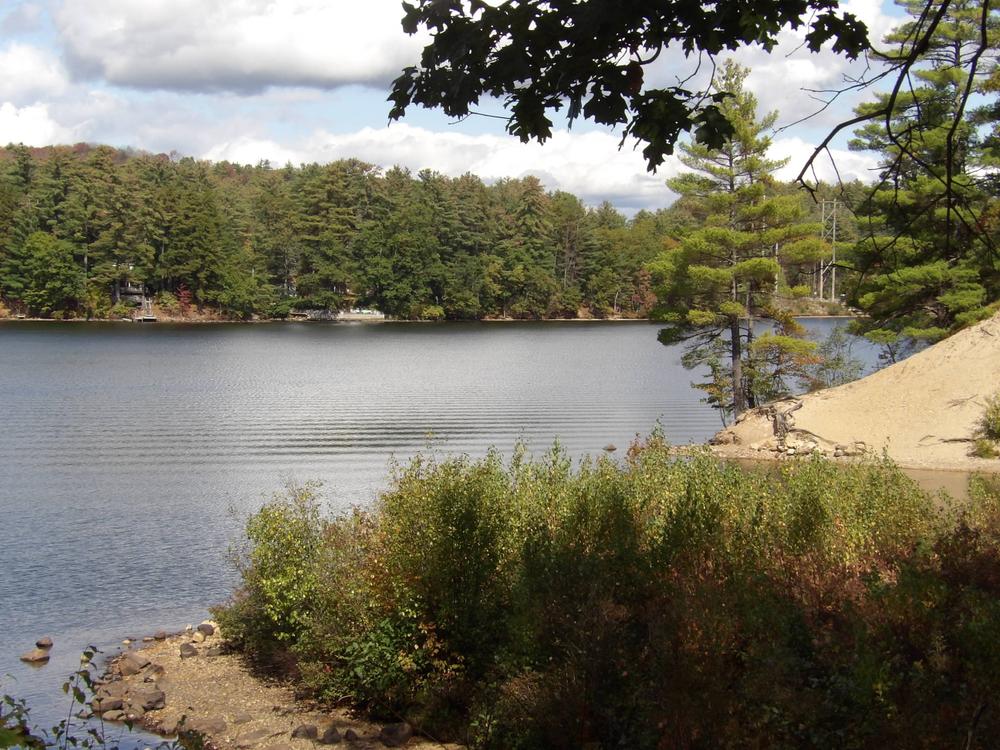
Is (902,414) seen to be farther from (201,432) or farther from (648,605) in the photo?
(648,605)

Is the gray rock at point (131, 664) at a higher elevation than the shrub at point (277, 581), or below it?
below

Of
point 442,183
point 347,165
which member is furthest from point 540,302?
point 347,165

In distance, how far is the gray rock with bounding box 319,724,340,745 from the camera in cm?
1051

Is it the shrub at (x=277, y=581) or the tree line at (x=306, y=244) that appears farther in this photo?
the tree line at (x=306, y=244)

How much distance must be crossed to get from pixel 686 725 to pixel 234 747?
590 centimetres

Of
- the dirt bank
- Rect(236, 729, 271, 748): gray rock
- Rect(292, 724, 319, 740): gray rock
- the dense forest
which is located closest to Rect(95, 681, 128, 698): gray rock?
Rect(236, 729, 271, 748): gray rock

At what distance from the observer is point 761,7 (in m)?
5.48

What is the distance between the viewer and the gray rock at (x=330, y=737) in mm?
10508

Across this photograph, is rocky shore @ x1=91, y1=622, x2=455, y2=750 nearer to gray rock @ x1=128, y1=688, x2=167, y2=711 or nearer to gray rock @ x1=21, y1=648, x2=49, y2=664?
gray rock @ x1=128, y1=688, x2=167, y2=711

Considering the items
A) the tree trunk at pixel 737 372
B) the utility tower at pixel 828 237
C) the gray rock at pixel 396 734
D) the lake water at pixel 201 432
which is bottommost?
the gray rock at pixel 396 734

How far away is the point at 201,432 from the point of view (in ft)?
102

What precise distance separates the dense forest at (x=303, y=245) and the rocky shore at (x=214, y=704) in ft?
218

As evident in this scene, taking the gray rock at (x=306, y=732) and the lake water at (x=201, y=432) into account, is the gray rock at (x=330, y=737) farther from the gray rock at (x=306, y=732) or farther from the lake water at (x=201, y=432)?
the lake water at (x=201, y=432)

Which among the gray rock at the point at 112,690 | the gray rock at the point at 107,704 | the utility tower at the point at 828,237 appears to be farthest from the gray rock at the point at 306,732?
the utility tower at the point at 828,237
